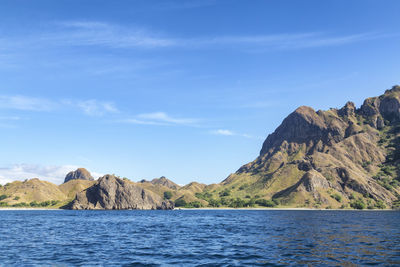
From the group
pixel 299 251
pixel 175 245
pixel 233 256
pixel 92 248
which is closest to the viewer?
pixel 233 256

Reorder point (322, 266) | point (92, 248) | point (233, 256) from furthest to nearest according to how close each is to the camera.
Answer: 1. point (92, 248)
2. point (233, 256)
3. point (322, 266)

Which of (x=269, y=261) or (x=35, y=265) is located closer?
(x=35, y=265)

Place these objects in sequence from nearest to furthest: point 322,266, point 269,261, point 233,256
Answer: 1. point 322,266
2. point 269,261
3. point 233,256

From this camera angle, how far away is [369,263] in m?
39.0

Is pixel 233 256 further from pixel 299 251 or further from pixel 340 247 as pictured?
pixel 340 247

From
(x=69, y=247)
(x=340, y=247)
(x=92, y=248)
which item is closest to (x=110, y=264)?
(x=92, y=248)

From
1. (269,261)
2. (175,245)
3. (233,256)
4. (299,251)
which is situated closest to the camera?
(269,261)

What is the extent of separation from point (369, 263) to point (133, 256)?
29.7 meters

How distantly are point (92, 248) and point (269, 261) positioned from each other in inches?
1105

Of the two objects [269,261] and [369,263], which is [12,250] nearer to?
[269,261]

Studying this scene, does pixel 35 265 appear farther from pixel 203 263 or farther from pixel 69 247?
pixel 203 263

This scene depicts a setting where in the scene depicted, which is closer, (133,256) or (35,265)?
(35,265)

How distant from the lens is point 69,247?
176ft

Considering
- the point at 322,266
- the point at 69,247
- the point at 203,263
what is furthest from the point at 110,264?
the point at 322,266
